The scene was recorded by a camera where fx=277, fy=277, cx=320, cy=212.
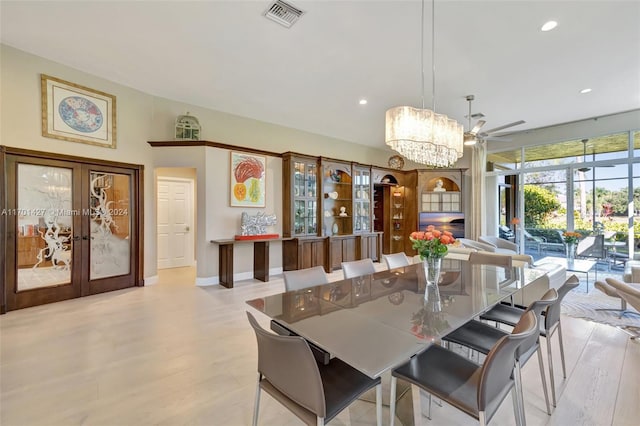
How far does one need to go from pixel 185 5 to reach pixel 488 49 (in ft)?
11.0

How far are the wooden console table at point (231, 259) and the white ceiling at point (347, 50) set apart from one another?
2.50 m

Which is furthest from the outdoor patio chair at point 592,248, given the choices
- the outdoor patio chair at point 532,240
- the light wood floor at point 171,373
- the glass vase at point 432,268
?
the glass vase at point 432,268

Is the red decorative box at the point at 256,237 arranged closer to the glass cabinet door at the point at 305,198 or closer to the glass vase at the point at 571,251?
the glass cabinet door at the point at 305,198

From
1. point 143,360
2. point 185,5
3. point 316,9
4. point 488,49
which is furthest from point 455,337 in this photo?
point 185,5

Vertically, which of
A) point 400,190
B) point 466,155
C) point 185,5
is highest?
point 185,5

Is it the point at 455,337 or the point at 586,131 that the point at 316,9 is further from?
the point at 586,131

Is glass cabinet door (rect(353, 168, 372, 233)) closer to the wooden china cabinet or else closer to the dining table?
the wooden china cabinet

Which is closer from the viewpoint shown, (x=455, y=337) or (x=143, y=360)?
(x=455, y=337)

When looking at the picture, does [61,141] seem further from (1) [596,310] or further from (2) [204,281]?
(1) [596,310]

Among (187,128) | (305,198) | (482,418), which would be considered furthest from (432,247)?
(187,128)

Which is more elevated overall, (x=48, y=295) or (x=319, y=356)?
(x=319, y=356)

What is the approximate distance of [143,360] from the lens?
96.1 inches

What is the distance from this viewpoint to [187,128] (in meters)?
4.92

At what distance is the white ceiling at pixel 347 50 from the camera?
2740 millimetres
